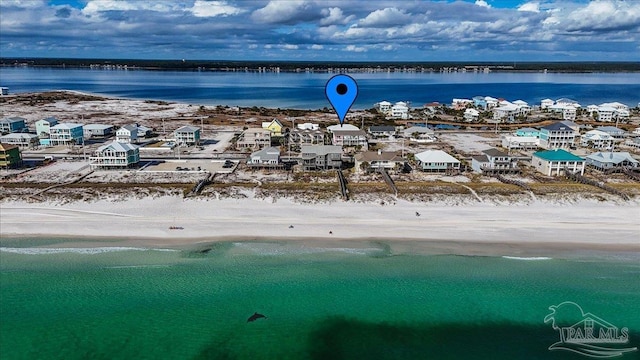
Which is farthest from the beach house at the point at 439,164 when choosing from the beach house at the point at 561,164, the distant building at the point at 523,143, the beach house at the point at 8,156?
the beach house at the point at 8,156

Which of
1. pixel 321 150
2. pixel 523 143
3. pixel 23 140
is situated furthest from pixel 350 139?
pixel 23 140

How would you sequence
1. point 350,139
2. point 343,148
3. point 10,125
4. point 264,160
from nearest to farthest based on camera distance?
point 264,160 → point 343,148 → point 350,139 → point 10,125

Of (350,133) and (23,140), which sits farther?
(350,133)

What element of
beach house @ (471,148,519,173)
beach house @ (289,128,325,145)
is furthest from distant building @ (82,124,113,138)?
beach house @ (471,148,519,173)

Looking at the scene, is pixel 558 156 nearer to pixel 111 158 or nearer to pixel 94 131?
pixel 111 158

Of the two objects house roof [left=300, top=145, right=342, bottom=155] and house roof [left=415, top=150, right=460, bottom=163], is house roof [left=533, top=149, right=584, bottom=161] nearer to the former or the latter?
house roof [left=415, top=150, right=460, bottom=163]
